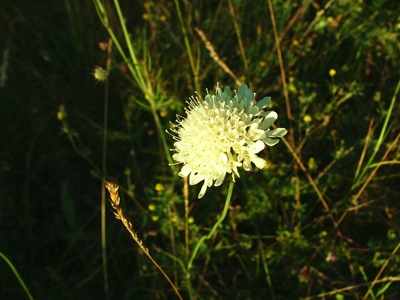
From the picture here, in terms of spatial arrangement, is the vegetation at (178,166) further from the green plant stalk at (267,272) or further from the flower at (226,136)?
the flower at (226,136)

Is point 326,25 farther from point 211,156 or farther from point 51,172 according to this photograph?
point 51,172

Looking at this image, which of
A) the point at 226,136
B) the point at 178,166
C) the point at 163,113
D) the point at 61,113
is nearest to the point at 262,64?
the point at 163,113

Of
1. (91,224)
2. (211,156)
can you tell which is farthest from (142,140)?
(211,156)

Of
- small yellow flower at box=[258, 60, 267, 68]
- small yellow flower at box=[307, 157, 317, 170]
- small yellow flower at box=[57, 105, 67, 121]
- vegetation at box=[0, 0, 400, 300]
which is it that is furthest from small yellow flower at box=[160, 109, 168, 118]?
small yellow flower at box=[307, 157, 317, 170]

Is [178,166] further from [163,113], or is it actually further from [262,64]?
[262,64]

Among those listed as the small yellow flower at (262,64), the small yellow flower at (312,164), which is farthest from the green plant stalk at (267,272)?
the small yellow flower at (262,64)

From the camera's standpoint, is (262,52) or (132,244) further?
(262,52)
